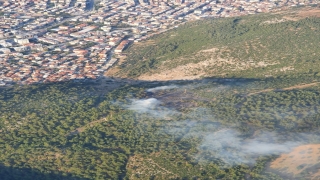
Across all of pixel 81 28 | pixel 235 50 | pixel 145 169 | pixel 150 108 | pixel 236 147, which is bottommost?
pixel 81 28

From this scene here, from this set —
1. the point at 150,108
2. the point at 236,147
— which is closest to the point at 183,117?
the point at 150,108

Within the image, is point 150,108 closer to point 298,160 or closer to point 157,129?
point 157,129

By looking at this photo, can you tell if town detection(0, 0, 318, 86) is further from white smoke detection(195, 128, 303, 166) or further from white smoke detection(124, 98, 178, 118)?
white smoke detection(195, 128, 303, 166)

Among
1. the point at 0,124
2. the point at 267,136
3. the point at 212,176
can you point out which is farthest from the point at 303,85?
the point at 0,124

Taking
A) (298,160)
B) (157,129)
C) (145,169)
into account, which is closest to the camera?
(145,169)

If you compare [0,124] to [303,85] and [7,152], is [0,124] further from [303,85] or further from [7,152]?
[303,85]

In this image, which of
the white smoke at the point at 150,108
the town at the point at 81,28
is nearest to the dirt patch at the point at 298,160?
the white smoke at the point at 150,108

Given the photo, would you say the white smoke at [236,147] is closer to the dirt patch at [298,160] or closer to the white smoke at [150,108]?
the dirt patch at [298,160]
